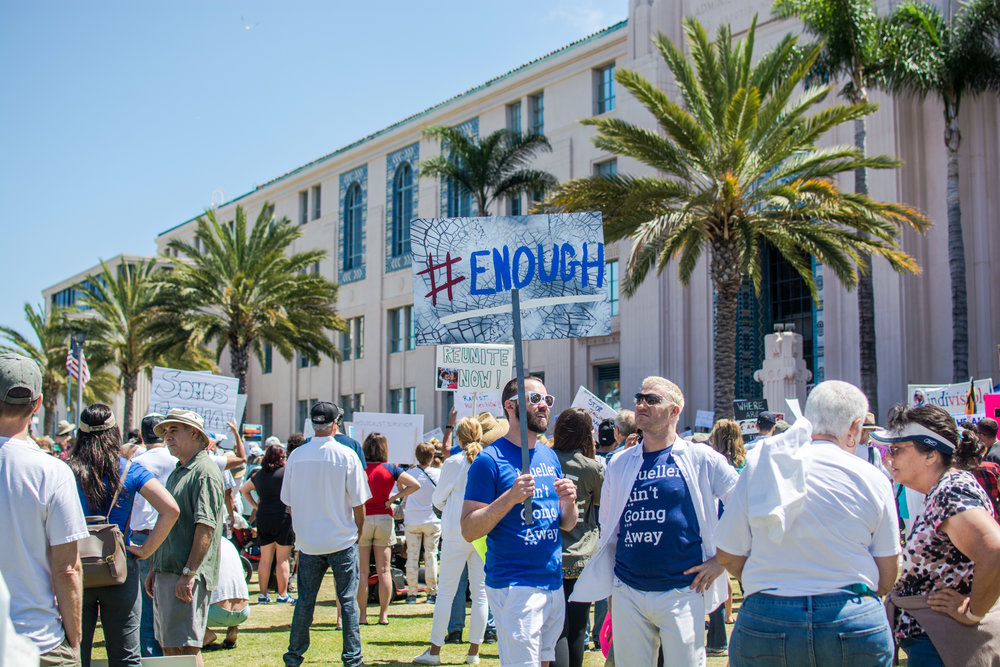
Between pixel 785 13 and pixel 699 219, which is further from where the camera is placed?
pixel 785 13

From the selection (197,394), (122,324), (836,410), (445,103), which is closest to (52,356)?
(122,324)

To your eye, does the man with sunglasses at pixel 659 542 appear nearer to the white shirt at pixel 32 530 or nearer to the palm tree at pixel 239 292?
the white shirt at pixel 32 530

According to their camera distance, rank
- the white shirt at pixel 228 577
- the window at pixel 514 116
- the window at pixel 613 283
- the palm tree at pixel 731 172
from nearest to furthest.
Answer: the white shirt at pixel 228 577 → the palm tree at pixel 731 172 → the window at pixel 613 283 → the window at pixel 514 116

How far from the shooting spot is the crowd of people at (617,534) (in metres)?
3.51

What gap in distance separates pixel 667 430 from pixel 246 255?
27.6 metres

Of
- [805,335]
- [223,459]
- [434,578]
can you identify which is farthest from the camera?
[805,335]

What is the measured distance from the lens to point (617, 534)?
4.72 m

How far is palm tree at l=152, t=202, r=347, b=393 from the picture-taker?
2983cm

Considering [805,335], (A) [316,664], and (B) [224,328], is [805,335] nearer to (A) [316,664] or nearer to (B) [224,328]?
(B) [224,328]

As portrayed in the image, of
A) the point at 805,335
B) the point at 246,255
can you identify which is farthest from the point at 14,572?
the point at 246,255

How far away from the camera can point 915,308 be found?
76.4 feet

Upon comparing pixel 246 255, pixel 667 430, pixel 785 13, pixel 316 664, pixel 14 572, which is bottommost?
pixel 316 664

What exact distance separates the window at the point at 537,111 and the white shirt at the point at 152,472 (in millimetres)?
30311

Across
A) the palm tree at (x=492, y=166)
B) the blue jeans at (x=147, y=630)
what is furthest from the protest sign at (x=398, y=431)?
the palm tree at (x=492, y=166)
